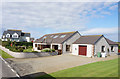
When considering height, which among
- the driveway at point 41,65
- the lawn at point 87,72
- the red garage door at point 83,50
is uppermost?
the red garage door at point 83,50

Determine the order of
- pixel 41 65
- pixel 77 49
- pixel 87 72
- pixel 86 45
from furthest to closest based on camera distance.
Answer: pixel 77 49
pixel 86 45
pixel 41 65
pixel 87 72

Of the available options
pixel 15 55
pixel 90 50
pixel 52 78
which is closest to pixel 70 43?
pixel 90 50

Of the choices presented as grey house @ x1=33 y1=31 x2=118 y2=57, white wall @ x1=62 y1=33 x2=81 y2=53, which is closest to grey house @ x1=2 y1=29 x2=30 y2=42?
grey house @ x1=33 y1=31 x2=118 y2=57

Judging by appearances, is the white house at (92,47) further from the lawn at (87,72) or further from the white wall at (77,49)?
the lawn at (87,72)

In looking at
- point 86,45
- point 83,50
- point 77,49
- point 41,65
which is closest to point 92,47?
point 86,45

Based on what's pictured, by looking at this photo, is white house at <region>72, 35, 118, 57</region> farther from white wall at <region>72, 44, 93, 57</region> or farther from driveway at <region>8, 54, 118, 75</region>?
driveway at <region>8, 54, 118, 75</region>

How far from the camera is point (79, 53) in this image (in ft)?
73.2

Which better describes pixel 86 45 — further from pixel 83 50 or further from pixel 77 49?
pixel 77 49

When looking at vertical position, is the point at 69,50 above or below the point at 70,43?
below

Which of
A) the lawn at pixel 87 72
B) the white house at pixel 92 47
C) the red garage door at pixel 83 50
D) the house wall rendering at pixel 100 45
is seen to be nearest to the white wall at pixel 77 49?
the white house at pixel 92 47

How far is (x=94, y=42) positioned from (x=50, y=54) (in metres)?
9.00

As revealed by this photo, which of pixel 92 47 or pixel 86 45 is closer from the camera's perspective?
pixel 92 47

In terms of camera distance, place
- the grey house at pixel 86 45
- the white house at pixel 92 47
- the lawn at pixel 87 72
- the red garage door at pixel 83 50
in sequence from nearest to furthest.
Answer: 1. the lawn at pixel 87 72
2. the white house at pixel 92 47
3. the grey house at pixel 86 45
4. the red garage door at pixel 83 50

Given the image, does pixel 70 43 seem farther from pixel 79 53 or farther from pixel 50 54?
pixel 50 54
